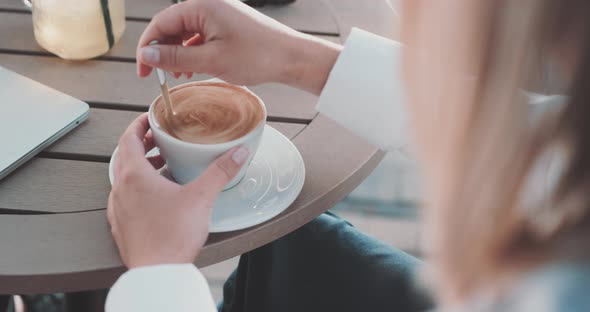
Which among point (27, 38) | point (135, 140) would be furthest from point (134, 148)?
point (27, 38)

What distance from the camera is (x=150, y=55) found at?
0.79 meters

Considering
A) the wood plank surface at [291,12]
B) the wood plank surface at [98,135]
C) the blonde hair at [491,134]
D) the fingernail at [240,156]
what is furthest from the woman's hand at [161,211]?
the wood plank surface at [291,12]

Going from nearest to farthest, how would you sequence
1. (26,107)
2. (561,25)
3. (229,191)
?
(561,25) → (229,191) → (26,107)

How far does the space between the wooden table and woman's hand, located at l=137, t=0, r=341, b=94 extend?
0.06 metres

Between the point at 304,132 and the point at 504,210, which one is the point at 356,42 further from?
the point at 504,210

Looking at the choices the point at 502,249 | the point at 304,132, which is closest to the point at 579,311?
the point at 502,249

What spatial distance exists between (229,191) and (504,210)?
0.40 metres

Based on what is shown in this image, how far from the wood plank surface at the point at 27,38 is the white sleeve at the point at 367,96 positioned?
6.8 inches

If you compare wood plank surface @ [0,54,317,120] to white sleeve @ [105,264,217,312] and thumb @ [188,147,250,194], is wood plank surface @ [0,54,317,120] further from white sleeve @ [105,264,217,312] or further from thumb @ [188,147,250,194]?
white sleeve @ [105,264,217,312]

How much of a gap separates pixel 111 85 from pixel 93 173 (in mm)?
190

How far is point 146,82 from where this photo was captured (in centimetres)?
95

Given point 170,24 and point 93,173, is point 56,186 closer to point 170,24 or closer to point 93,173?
point 93,173

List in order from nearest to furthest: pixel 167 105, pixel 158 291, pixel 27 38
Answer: pixel 158 291
pixel 167 105
pixel 27 38

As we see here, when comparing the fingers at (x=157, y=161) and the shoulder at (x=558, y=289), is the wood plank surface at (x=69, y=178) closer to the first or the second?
the fingers at (x=157, y=161)
